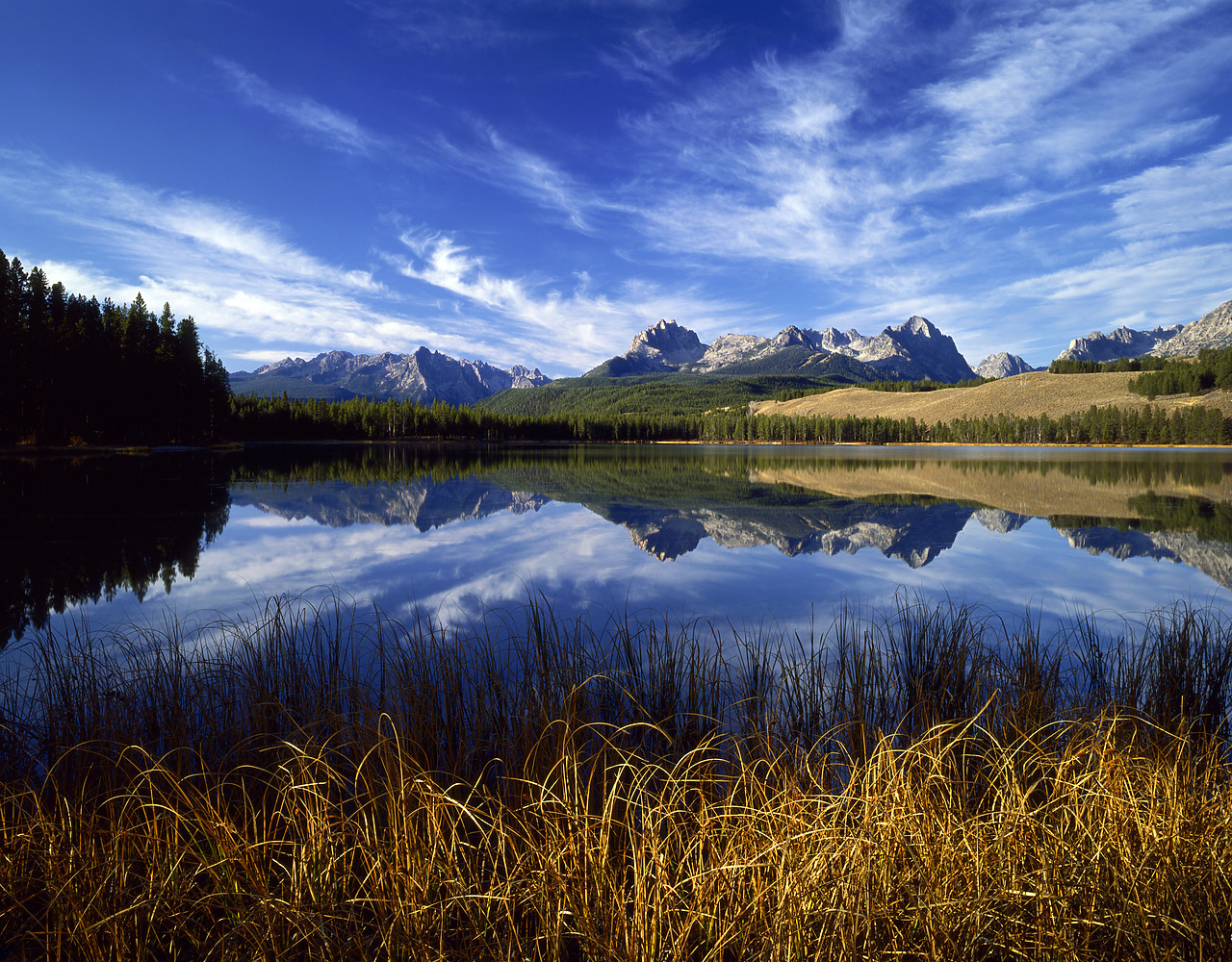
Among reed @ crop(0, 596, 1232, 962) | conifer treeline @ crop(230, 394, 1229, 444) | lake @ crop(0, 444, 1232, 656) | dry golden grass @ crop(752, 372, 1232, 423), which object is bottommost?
lake @ crop(0, 444, 1232, 656)

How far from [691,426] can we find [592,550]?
14742cm

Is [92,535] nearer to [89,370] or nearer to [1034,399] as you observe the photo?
[89,370]

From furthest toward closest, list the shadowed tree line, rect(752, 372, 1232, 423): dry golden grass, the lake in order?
rect(752, 372, 1232, 423): dry golden grass
the lake
the shadowed tree line

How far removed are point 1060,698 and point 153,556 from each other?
16.3 m

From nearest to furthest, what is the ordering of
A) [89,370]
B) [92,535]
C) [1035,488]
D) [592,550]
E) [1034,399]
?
[92,535] → [592,550] → [1035,488] → [89,370] → [1034,399]

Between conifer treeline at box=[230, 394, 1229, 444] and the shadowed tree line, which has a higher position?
conifer treeline at box=[230, 394, 1229, 444]

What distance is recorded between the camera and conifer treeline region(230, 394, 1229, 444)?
93500 mm

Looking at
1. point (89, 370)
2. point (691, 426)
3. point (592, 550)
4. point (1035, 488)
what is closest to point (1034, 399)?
point (691, 426)

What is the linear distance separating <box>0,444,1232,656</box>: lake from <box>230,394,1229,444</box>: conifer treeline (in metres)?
67.7

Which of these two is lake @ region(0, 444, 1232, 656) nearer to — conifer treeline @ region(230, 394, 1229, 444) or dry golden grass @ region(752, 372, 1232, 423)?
conifer treeline @ region(230, 394, 1229, 444)

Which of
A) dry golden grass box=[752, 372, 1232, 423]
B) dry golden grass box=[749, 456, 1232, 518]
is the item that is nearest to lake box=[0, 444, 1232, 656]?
dry golden grass box=[749, 456, 1232, 518]

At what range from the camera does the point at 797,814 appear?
3.11 metres

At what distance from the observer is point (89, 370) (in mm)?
42500

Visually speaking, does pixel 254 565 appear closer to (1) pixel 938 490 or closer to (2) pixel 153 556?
(2) pixel 153 556
